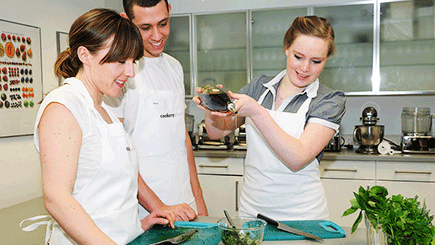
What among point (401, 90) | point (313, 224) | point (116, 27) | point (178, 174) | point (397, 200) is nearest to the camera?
point (397, 200)

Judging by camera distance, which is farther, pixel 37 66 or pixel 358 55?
pixel 358 55

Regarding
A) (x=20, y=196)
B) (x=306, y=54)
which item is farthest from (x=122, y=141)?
(x=20, y=196)

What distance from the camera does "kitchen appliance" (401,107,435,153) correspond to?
300 centimetres

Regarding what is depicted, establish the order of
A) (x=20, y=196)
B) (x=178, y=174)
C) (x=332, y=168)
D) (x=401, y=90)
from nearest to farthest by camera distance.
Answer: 1. (x=178, y=174)
2. (x=20, y=196)
3. (x=332, y=168)
4. (x=401, y=90)

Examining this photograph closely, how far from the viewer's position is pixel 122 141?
1.13 m

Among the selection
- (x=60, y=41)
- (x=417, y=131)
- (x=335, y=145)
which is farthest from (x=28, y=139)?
(x=417, y=131)

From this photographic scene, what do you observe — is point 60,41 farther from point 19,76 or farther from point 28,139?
point 28,139

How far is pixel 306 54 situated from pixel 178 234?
85 centimetres

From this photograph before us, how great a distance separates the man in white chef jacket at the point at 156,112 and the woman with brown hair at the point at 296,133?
8.6 inches

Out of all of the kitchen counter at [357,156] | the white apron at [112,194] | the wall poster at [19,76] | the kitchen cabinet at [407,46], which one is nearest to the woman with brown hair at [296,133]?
the white apron at [112,194]

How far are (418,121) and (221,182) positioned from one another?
1.75m

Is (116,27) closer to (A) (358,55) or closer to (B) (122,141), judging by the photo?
(B) (122,141)

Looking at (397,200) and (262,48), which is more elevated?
(262,48)

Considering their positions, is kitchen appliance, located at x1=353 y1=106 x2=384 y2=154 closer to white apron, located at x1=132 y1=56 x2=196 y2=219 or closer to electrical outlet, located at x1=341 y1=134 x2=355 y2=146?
electrical outlet, located at x1=341 y1=134 x2=355 y2=146
